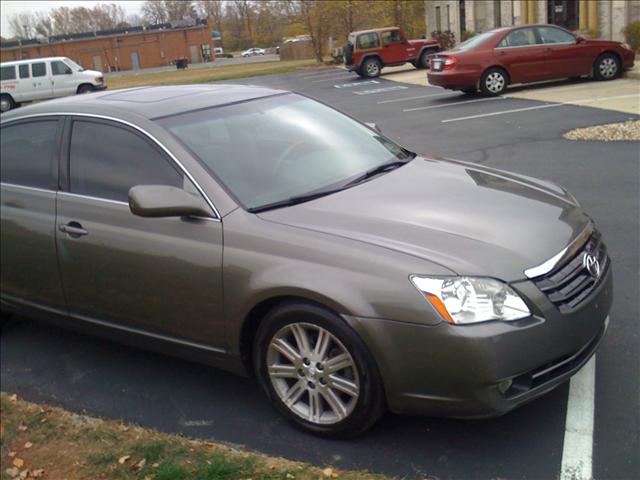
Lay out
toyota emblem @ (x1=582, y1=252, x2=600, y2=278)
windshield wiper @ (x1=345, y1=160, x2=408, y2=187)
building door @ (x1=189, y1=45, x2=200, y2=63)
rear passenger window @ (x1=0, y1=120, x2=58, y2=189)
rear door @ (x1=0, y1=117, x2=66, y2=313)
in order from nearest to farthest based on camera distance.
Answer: toyota emblem @ (x1=582, y1=252, x2=600, y2=278) < windshield wiper @ (x1=345, y1=160, x2=408, y2=187) < rear door @ (x1=0, y1=117, x2=66, y2=313) < rear passenger window @ (x1=0, y1=120, x2=58, y2=189) < building door @ (x1=189, y1=45, x2=200, y2=63)

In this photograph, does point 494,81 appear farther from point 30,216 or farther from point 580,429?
point 580,429

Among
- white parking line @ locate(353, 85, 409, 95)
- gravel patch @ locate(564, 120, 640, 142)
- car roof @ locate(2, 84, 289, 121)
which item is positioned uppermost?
car roof @ locate(2, 84, 289, 121)

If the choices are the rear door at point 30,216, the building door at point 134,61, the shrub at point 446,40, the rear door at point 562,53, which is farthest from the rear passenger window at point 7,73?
the building door at point 134,61

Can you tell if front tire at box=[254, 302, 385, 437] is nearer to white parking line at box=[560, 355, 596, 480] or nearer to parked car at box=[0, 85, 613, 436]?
parked car at box=[0, 85, 613, 436]

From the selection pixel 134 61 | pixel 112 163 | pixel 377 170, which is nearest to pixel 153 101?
pixel 112 163

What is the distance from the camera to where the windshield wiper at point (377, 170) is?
4.22 metres

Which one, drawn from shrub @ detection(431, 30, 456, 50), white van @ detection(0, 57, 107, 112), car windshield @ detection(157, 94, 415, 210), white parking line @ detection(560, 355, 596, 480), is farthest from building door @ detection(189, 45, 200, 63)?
white parking line @ detection(560, 355, 596, 480)

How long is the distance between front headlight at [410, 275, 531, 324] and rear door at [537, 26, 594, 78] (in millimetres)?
15394

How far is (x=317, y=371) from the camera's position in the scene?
350 cm

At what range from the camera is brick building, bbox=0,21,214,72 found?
87625 mm

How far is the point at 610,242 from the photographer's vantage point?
19.3ft

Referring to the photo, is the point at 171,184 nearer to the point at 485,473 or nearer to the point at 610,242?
the point at 485,473

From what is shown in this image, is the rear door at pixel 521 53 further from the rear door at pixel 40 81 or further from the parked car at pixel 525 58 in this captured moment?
the rear door at pixel 40 81

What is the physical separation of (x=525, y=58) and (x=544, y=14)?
47.0 feet
